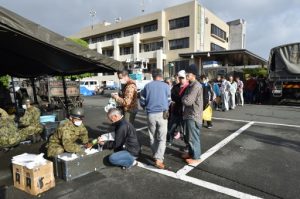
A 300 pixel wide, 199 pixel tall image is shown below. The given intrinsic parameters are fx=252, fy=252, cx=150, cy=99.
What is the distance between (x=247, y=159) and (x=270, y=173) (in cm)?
74

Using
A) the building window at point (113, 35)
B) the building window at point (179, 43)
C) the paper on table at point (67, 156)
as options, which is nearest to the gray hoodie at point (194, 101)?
the paper on table at point (67, 156)

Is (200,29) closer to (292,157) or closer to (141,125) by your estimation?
(141,125)

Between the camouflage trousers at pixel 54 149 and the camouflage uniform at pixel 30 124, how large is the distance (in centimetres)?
208

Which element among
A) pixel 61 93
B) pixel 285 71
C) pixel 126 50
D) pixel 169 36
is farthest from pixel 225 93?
pixel 126 50

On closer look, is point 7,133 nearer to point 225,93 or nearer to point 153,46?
point 225,93

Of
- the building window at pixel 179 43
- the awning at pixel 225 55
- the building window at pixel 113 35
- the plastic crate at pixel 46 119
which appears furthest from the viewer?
the building window at pixel 113 35

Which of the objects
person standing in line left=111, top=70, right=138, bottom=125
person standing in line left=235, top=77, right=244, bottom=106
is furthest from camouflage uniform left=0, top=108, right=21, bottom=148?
person standing in line left=235, top=77, right=244, bottom=106

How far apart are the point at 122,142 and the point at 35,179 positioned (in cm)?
153

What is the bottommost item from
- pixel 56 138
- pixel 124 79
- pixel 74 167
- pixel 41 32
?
pixel 74 167

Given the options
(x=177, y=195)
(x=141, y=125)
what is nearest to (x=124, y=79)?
(x=177, y=195)

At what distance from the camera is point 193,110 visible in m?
4.67

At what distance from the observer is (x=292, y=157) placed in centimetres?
527

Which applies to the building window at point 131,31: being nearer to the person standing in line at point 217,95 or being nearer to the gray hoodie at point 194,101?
the person standing in line at point 217,95

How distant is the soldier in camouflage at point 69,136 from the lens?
437 cm
